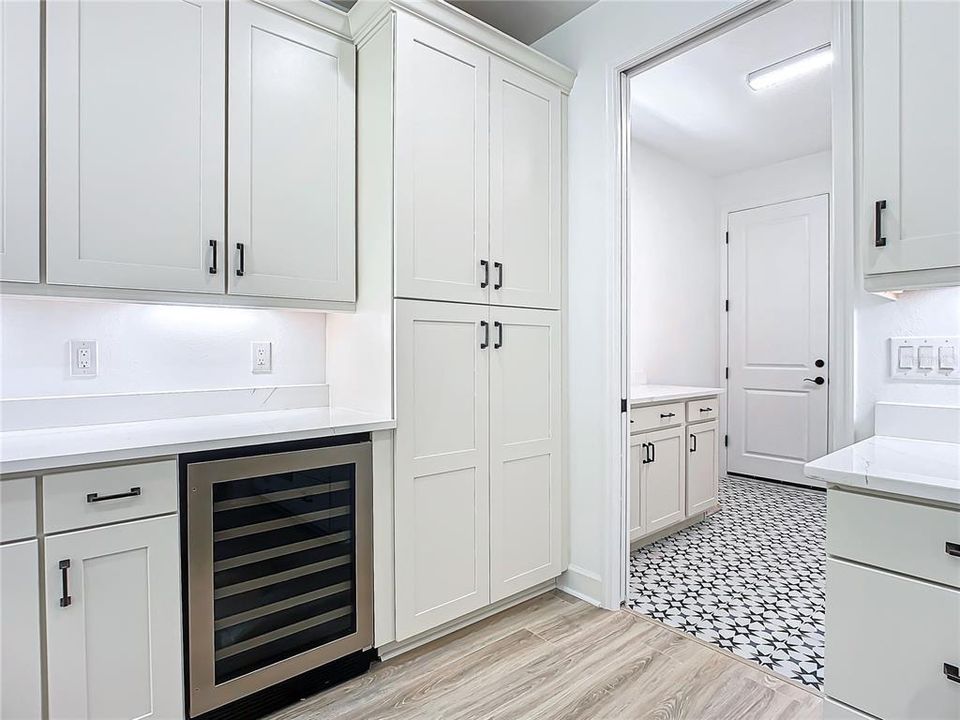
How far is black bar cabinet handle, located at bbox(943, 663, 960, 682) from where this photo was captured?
A: 1142 millimetres

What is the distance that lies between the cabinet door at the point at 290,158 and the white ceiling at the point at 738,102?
1627 mm

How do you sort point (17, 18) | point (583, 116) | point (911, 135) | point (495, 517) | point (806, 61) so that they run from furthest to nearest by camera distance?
1. point (806, 61)
2. point (583, 116)
3. point (495, 517)
4. point (17, 18)
5. point (911, 135)

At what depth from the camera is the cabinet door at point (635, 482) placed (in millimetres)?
2986

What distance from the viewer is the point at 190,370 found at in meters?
2.13

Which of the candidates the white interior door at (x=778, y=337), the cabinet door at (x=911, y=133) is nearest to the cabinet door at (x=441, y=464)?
the cabinet door at (x=911, y=133)

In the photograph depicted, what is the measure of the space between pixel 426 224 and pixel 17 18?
4.41 ft

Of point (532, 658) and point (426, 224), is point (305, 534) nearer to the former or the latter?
point (532, 658)

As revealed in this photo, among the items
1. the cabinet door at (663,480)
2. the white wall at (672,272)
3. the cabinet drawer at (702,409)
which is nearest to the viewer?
the cabinet door at (663,480)

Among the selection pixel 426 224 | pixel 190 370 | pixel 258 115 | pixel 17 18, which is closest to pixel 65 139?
pixel 17 18

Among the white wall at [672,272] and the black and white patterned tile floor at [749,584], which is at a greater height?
the white wall at [672,272]

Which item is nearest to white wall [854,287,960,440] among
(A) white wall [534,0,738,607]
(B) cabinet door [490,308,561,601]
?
(A) white wall [534,0,738,607]

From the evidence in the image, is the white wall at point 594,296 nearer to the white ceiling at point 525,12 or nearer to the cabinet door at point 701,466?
the white ceiling at point 525,12

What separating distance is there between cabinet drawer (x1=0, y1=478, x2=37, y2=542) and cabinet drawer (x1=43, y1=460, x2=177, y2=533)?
24mm

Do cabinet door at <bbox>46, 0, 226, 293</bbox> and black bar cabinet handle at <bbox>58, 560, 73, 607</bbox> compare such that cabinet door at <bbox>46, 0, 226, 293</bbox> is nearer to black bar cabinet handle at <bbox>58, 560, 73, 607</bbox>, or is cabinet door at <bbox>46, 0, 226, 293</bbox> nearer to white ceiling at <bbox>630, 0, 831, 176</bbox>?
black bar cabinet handle at <bbox>58, 560, 73, 607</bbox>
